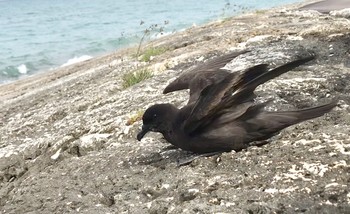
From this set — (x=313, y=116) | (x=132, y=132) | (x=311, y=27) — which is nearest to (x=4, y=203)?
(x=132, y=132)

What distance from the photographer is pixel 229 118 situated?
400 centimetres

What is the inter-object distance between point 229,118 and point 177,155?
19.3 inches

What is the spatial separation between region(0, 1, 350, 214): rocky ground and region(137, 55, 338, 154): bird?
0.31ft

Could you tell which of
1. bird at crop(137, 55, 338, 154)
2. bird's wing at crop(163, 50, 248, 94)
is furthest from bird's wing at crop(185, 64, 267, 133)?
bird's wing at crop(163, 50, 248, 94)

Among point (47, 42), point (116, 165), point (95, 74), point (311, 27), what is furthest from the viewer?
point (47, 42)

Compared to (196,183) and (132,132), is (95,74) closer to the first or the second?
(132,132)

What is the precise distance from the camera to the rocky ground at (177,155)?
3412 mm

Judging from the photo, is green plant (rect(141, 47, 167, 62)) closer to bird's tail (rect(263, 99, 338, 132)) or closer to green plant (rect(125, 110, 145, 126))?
green plant (rect(125, 110, 145, 126))

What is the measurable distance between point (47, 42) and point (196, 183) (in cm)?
3190

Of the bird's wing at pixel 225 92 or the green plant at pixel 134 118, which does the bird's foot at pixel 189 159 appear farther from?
the green plant at pixel 134 118

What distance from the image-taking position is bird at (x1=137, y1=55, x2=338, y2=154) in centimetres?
391

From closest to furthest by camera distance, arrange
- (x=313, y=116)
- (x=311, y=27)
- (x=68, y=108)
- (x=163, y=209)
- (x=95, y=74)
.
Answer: (x=163, y=209)
(x=313, y=116)
(x=68, y=108)
(x=311, y=27)
(x=95, y=74)

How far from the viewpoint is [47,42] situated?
3453cm

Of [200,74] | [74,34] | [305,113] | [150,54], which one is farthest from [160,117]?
[74,34]
